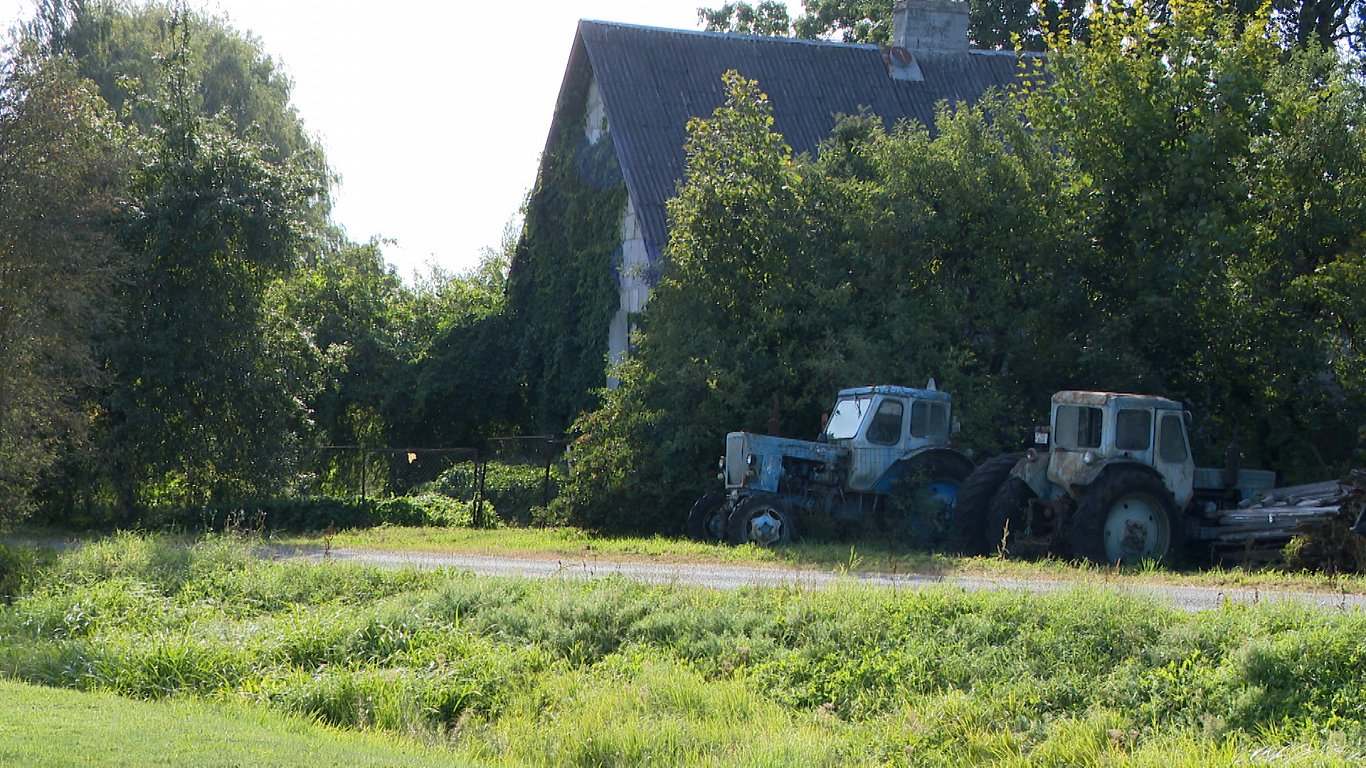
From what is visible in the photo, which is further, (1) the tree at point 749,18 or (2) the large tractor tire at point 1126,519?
(1) the tree at point 749,18

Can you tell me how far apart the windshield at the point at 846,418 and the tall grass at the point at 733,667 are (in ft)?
23.9

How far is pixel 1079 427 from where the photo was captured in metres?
18.9

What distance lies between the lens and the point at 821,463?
20406 millimetres

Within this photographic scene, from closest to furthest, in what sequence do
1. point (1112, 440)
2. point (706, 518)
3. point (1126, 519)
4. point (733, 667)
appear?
1. point (733, 667)
2. point (1126, 519)
3. point (1112, 440)
4. point (706, 518)

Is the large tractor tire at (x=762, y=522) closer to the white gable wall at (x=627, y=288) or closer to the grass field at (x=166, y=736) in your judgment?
the grass field at (x=166, y=736)

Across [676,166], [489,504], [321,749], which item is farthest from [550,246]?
[321,749]

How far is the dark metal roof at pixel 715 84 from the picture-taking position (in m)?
29.8

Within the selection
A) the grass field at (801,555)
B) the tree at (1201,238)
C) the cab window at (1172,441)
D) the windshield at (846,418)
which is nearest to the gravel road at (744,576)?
the grass field at (801,555)

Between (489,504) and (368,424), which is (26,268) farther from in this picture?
(368,424)

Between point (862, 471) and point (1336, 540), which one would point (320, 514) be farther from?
point (1336, 540)

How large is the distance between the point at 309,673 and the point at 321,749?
3.08 m

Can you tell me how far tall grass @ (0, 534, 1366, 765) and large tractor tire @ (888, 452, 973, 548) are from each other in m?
6.89

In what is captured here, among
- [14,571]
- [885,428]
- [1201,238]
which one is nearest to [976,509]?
[885,428]

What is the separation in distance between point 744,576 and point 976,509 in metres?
4.75
